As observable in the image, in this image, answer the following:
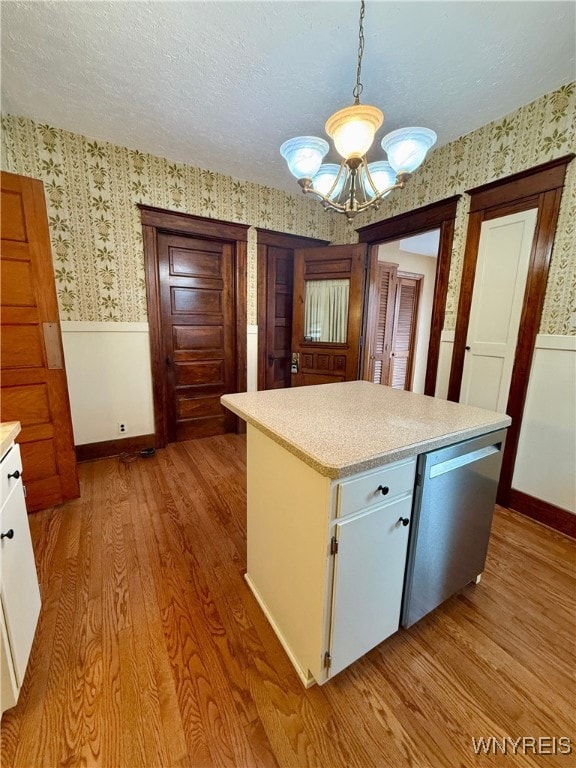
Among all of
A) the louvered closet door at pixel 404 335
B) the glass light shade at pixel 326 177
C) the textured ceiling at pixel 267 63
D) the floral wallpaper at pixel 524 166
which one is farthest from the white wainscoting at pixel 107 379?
the louvered closet door at pixel 404 335

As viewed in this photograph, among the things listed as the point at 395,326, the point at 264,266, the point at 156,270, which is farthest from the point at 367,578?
the point at 395,326

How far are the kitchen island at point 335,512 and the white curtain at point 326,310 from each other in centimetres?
207

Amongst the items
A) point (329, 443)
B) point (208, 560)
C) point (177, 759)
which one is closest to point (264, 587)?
point (208, 560)

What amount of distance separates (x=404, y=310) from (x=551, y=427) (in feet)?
11.1

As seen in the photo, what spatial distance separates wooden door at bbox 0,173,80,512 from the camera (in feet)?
5.76

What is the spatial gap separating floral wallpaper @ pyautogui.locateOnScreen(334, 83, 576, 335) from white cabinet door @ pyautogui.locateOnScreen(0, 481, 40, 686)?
113 inches

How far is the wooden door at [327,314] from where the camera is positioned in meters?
3.12

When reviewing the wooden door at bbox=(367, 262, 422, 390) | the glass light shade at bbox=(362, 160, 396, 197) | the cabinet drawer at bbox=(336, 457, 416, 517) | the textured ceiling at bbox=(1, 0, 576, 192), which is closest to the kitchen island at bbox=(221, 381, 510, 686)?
the cabinet drawer at bbox=(336, 457, 416, 517)

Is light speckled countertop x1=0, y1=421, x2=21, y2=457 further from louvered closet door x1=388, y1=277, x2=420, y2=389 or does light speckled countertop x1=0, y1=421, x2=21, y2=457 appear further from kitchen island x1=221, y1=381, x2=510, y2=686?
louvered closet door x1=388, y1=277, x2=420, y2=389

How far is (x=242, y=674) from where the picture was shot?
3.76ft

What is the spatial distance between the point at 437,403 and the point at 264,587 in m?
1.21

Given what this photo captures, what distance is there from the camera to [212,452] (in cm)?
307

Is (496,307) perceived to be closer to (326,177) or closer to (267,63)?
(326,177)

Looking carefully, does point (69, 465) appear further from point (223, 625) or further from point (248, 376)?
point (248, 376)
